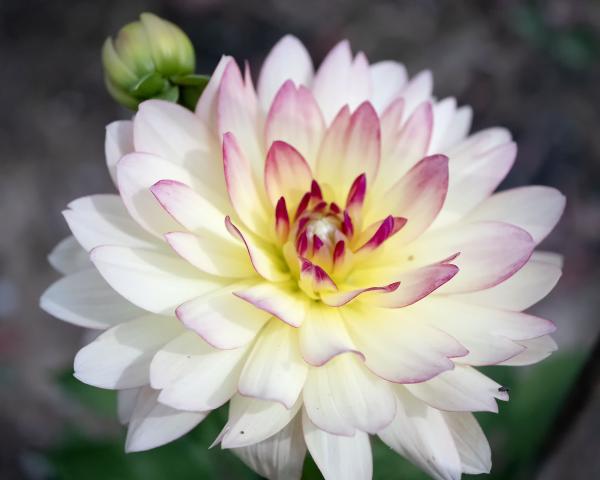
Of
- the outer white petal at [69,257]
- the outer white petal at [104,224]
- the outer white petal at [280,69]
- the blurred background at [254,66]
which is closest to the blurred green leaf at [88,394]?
the blurred background at [254,66]

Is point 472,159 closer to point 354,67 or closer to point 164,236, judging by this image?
point 354,67

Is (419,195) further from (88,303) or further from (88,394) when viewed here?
(88,394)

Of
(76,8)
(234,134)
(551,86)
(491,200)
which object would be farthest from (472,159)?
(76,8)

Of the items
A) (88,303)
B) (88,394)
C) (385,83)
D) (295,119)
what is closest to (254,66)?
(88,394)

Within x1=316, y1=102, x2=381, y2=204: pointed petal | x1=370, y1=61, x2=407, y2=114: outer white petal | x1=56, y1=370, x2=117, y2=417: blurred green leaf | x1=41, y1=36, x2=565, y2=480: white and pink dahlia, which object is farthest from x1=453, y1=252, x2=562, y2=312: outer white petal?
x1=56, y1=370, x2=117, y2=417: blurred green leaf

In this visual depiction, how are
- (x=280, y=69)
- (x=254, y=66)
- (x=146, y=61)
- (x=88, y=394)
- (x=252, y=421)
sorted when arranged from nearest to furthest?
(x=252, y=421)
(x=146, y=61)
(x=280, y=69)
(x=88, y=394)
(x=254, y=66)

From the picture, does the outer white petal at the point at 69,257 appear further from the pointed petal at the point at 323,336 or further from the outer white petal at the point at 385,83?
the outer white petal at the point at 385,83
